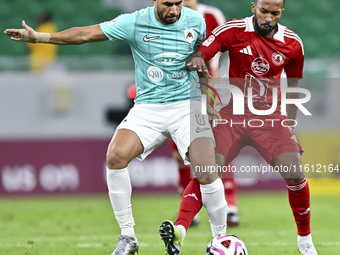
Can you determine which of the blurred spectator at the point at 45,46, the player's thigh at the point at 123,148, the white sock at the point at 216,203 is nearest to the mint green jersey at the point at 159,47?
the player's thigh at the point at 123,148

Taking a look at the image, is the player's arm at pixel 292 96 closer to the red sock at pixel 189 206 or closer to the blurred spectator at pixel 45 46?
the red sock at pixel 189 206

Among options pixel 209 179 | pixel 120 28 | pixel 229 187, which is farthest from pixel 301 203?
pixel 229 187

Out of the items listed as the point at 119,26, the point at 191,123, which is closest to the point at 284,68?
the point at 191,123

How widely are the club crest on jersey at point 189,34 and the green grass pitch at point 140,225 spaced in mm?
1717

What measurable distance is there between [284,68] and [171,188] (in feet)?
14.8

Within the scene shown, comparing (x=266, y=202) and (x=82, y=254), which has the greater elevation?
(x=82, y=254)

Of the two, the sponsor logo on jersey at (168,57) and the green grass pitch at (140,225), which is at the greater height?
the sponsor logo on jersey at (168,57)

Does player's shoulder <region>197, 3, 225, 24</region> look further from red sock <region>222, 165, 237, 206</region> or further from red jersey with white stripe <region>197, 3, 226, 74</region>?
red sock <region>222, 165, 237, 206</region>

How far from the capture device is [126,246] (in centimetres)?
409

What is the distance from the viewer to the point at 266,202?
8109 mm

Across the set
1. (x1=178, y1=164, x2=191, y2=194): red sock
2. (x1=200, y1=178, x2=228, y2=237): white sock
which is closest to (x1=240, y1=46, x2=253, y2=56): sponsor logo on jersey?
(x1=200, y1=178, x2=228, y2=237): white sock

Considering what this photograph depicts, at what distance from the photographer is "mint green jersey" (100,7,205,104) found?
14.1 feet

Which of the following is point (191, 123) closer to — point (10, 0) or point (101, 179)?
point (101, 179)

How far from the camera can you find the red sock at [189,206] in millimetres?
4137
